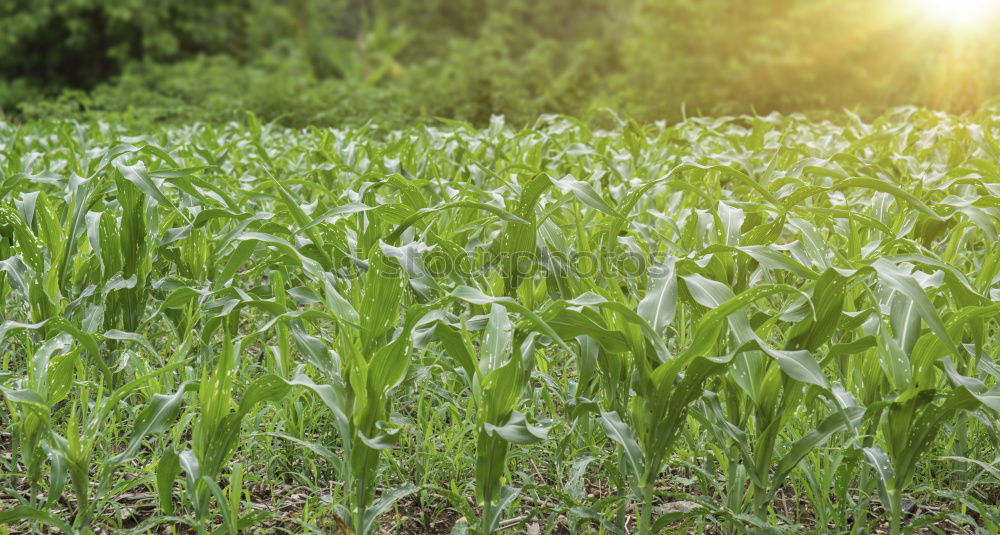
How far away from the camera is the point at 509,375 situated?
1.38m

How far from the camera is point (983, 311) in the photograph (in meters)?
1.36

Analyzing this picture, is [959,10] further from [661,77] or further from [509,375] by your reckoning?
[509,375]

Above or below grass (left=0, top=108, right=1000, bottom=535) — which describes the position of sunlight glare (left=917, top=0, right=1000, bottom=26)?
above

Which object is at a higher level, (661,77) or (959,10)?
(959,10)

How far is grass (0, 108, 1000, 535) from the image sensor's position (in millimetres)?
1417

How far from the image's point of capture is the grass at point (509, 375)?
142 centimetres

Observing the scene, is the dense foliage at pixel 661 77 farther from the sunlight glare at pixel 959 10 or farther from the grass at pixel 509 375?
the grass at pixel 509 375
